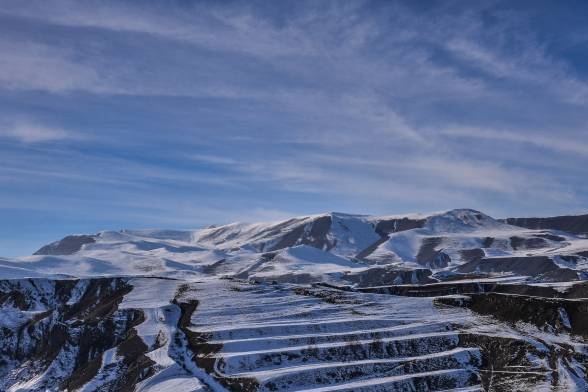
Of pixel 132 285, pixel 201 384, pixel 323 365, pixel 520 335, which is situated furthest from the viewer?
pixel 132 285

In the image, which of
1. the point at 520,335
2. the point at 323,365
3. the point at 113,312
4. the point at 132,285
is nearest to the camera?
the point at 323,365

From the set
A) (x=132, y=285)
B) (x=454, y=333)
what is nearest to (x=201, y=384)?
(x=454, y=333)

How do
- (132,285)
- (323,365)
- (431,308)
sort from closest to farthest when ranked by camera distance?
1. (323,365)
2. (431,308)
3. (132,285)

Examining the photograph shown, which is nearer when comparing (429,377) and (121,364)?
(429,377)

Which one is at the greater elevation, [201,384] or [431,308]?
[431,308]

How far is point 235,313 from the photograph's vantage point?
14400 centimetres

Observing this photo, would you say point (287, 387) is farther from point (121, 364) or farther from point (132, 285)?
point (132, 285)

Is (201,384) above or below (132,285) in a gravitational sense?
below

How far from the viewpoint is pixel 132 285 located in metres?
184

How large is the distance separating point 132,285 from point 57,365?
126 ft

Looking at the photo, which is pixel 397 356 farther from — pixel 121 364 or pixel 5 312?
→ pixel 5 312

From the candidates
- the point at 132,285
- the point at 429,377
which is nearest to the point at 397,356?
the point at 429,377

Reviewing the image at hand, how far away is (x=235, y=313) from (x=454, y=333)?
1887 inches

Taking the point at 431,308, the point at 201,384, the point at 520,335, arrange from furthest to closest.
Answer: the point at 431,308
the point at 520,335
the point at 201,384
